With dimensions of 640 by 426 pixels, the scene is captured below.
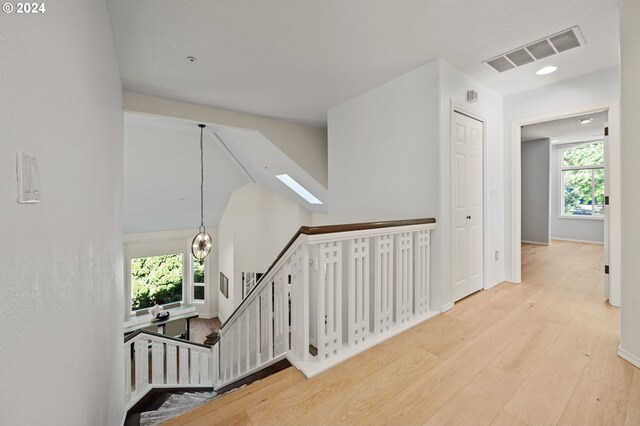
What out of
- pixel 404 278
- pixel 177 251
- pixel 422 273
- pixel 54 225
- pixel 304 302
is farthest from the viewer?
pixel 177 251

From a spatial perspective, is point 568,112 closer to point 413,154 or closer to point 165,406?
point 413,154

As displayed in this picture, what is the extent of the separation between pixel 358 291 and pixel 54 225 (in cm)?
177

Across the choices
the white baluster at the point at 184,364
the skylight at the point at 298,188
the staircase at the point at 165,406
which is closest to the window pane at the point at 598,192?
the skylight at the point at 298,188

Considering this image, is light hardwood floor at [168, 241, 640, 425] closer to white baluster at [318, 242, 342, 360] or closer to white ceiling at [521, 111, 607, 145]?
white baluster at [318, 242, 342, 360]

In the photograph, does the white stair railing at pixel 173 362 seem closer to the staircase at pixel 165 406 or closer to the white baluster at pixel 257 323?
the staircase at pixel 165 406

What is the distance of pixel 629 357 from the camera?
5.76 ft

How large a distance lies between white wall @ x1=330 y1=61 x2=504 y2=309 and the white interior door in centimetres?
15

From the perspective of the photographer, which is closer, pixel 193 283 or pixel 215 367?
pixel 215 367

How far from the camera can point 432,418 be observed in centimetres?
136

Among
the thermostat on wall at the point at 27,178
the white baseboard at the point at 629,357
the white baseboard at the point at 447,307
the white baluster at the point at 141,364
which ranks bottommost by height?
the white baluster at the point at 141,364

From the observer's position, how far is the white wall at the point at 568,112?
2.71 metres

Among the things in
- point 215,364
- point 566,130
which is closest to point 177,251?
point 215,364

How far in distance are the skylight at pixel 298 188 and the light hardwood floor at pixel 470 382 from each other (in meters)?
4.04

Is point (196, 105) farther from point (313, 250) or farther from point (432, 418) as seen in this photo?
point (432, 418)
